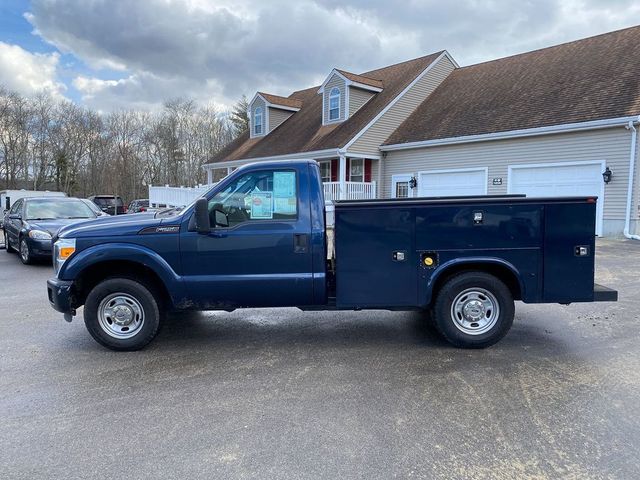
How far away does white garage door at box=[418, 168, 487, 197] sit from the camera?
17.0 meters

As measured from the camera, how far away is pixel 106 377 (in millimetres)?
4230

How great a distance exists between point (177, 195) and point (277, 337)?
843 inches

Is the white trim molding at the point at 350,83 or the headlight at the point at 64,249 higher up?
the white trim molding at the point at 350,83

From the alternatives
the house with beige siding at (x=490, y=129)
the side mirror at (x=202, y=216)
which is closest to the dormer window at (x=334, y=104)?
the house with beige siding at (x=490, y=129)

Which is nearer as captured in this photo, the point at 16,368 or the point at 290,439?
the point at 290,439

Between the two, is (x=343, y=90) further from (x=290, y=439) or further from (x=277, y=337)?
(x=290, y=439)

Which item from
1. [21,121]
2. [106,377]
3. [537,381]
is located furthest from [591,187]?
[21,121]

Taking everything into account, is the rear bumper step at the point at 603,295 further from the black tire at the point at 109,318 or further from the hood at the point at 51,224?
the hood at the point at 51,224

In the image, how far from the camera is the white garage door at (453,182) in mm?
16969

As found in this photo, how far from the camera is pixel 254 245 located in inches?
186

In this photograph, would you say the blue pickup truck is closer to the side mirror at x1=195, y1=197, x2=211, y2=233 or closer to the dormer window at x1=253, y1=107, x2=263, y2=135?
the side mirror at x1=195, y1=197, x2=211, y2=233

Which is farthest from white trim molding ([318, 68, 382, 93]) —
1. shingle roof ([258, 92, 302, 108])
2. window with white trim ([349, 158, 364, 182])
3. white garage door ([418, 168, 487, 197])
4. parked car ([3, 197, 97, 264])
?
parked car ([3, 197, 97, 264])

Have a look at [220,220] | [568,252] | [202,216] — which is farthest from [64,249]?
[568,252]

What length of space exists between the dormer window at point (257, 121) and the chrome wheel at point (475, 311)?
24.0 meters
